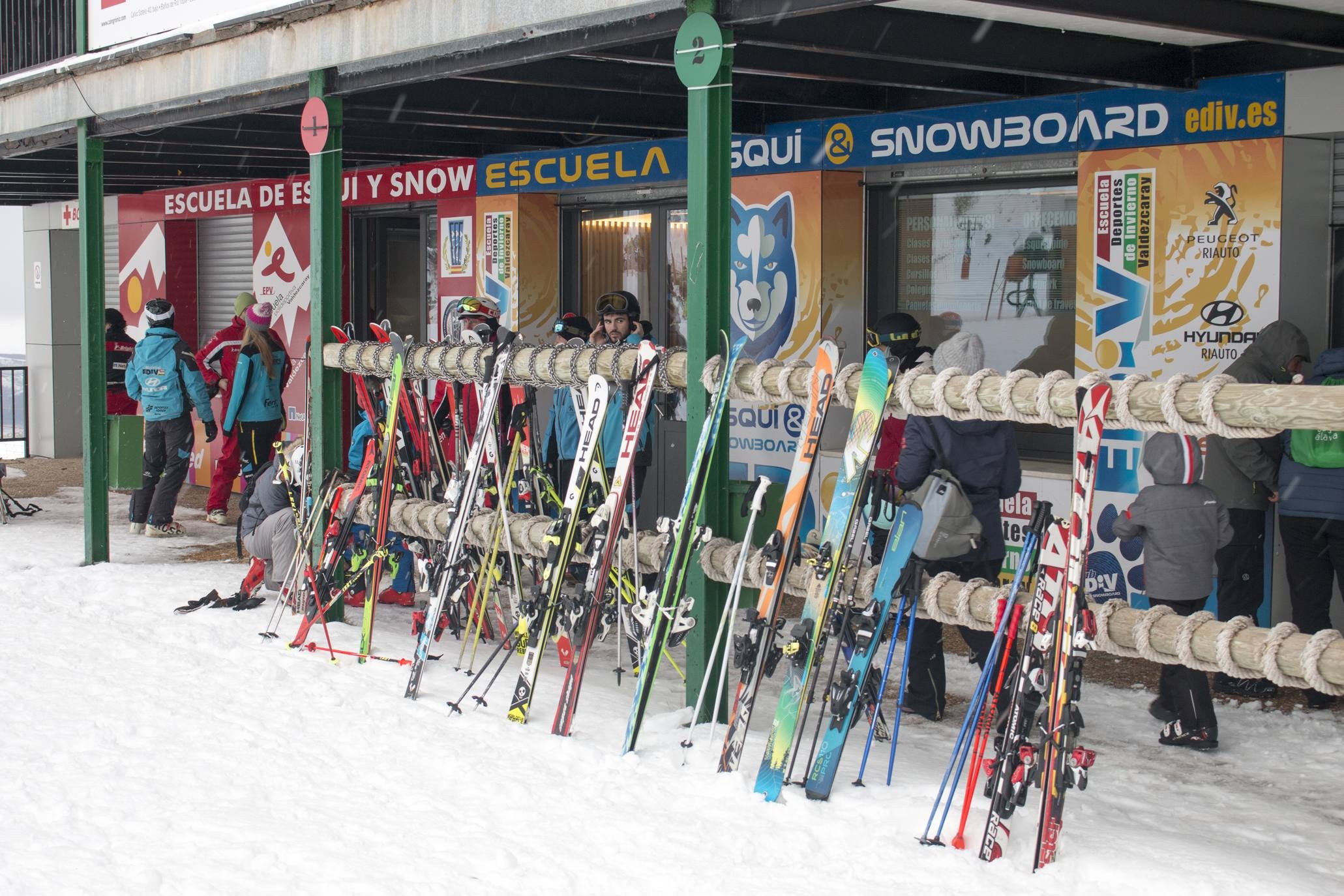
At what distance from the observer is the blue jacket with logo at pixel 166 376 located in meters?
10.0

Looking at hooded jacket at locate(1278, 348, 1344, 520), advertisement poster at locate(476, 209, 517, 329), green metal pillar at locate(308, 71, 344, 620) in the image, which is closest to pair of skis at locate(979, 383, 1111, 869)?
hooded jacket at locate(1278, 348, 1344, 520)

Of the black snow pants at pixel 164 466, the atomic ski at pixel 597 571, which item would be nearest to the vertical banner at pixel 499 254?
the black snow pants at pixel 164 466

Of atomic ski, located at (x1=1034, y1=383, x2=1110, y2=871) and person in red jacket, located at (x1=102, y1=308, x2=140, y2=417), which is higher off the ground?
person in red jacket, located at (x1=102, y1=308, x2=140, y2=417)

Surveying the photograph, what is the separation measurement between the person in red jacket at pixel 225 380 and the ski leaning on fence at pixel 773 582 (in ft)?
22.6

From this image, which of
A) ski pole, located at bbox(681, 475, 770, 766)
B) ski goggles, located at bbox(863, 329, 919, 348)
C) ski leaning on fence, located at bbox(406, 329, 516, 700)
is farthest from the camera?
ski goggles, located at bbox(863, 329, 919, 348)

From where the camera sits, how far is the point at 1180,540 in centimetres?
518

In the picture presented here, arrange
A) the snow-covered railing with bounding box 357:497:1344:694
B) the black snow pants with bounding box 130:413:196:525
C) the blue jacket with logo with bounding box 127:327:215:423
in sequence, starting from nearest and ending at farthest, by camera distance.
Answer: the snow-covered railing with bounding box 357:497:1344:694 < the blue jacket with logo with bounding box 127:327:215:423 < the black snow pants with bounding box 130:413:196:525

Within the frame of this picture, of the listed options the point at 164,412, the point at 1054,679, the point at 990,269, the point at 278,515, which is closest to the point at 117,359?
the point at 164,412

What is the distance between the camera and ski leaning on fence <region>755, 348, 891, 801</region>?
4.40 metres

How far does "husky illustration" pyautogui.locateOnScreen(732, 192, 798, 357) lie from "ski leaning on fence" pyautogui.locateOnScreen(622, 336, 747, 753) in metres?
3.49

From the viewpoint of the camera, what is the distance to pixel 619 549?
552cm

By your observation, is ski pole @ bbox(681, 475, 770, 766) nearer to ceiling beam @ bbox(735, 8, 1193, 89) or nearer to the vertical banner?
ceiling beam @ bbox(735, 8, 1193, 89)

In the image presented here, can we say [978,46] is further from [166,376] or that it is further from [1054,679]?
[166,376]

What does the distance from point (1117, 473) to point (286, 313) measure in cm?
775
